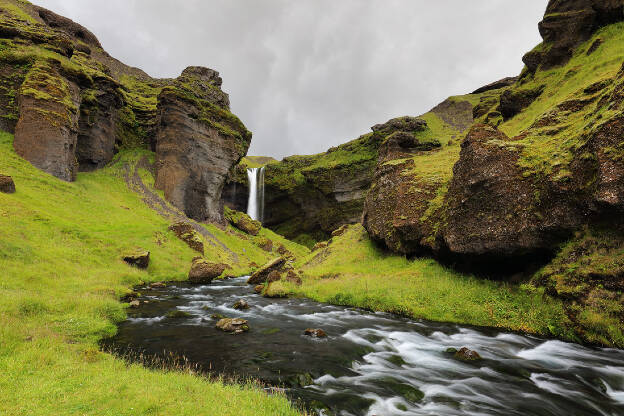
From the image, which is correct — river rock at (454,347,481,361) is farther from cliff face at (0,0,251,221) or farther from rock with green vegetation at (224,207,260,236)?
rock with green vegetation at (224,207,260,236)

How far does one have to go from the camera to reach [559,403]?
8102mm

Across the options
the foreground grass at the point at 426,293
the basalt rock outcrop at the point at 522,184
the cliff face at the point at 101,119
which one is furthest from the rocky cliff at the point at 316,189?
the foreground grass at the point at 426,293

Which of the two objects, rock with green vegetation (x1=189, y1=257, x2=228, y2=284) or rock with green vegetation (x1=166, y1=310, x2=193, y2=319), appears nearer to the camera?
rock with green vegetation (x1=166, y1=310, x2=193, y2=319)

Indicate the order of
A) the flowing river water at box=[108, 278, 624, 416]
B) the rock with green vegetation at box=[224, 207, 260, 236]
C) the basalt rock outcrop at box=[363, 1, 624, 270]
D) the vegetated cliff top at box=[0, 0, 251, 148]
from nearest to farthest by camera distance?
the flowing river water at box=[108, 278, 624, 416]
the basalt rock outcrop at box=[363, 1, 624, 270]
the vegetated cliff top at box=[0, 0, 251, 148]
the rock with green vegetation at box=[224, 207, 260, 236]

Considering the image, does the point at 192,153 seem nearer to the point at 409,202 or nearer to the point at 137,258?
the point at 137,258

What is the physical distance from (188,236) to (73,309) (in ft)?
102

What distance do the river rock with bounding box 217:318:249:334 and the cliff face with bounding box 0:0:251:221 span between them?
47.9 metres

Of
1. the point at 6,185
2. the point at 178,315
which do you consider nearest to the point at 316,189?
the point at 6,185

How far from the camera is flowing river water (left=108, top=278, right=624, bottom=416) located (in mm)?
8070

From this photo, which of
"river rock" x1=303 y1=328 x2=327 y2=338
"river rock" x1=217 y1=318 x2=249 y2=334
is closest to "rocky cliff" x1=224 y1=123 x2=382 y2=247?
"river rock" x1=303 y1=328 x2=327 y2=338

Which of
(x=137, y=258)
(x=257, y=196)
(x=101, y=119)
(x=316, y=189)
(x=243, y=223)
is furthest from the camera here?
(x=257, y=196)

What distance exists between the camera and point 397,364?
11.1 metres

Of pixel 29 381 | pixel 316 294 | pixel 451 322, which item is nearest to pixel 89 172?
pixel 316 294

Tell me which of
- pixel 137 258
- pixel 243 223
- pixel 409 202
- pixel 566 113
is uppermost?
pixel 566 113
